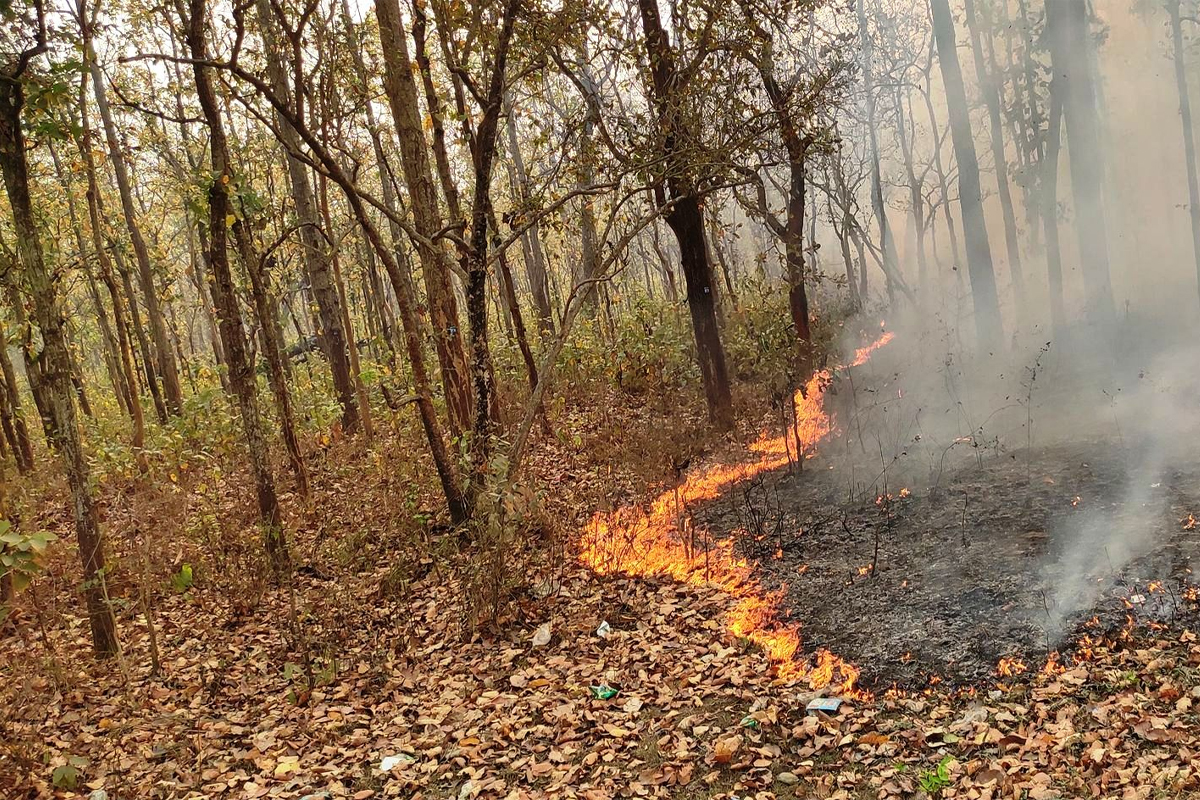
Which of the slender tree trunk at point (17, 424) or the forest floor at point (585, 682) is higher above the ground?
the slender tree trunk at point (17, 424)

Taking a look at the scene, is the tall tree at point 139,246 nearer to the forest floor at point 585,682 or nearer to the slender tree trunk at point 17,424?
the slender tree trunk at point 17,424

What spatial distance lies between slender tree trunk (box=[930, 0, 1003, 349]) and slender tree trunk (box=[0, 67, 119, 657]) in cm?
1656

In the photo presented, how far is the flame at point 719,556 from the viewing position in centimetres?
573

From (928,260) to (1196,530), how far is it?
4645 cm

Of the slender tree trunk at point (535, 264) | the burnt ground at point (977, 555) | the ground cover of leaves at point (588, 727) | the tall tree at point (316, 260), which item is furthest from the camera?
the slender tree trunk at point (535, 264)

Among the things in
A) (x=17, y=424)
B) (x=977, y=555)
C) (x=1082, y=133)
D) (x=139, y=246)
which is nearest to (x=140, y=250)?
(x=139, y=246)

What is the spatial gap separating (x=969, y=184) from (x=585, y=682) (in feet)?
50.8

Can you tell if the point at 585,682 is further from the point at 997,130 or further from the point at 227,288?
the point at 997,130

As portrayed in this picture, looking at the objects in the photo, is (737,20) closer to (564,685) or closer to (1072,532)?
(1072,532)

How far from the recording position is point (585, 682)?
19.4 ft

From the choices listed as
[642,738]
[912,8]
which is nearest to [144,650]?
[642,738]

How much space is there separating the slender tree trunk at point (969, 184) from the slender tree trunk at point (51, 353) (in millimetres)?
16560

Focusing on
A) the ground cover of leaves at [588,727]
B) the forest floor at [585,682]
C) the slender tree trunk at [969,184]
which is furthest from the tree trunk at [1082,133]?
the ground cover of leaves at [588,727]

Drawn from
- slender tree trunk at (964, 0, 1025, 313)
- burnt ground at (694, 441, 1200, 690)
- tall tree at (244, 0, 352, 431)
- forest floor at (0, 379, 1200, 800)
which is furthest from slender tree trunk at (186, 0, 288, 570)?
slender tree trunk at (964, 0, 1025, 313)
